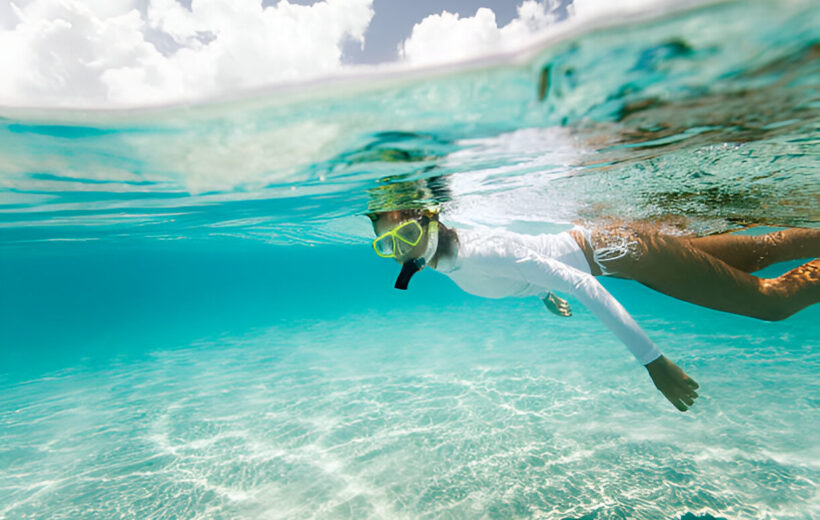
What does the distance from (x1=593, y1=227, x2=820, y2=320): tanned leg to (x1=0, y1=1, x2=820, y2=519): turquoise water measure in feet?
5.01

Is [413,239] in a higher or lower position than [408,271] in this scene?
higher

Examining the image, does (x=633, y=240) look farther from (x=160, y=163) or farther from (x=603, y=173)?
(x=160, y=163)

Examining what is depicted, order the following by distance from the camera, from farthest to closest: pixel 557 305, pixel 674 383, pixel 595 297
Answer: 1. pixel 557 305
2. pixel 595 297
3. pixel 674 383

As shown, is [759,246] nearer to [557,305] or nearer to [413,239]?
[557,305]

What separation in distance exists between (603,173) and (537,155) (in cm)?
156

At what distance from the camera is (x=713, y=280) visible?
13.1 feet

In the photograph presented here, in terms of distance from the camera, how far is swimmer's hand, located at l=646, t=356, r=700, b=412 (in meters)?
3.02

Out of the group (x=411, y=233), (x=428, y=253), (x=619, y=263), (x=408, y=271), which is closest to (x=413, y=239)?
(x=411, y=233)

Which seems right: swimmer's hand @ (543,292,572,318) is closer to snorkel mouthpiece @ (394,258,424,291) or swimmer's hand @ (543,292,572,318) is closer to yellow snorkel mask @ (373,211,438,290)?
yellow snorkel mask @ (373,211,438,290)

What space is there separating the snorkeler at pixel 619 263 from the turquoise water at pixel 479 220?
1.38 metres

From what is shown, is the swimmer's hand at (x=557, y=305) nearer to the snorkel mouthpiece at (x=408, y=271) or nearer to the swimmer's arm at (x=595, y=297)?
the swimmer's arm at (x=595, y=297)

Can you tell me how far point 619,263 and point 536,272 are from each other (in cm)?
160

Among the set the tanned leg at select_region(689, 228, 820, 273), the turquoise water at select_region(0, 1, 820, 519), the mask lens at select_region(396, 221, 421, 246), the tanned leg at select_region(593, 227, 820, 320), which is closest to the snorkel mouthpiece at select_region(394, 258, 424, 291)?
the mask lens at select_region(396, 221, 421, 246)

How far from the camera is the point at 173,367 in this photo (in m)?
14.5
